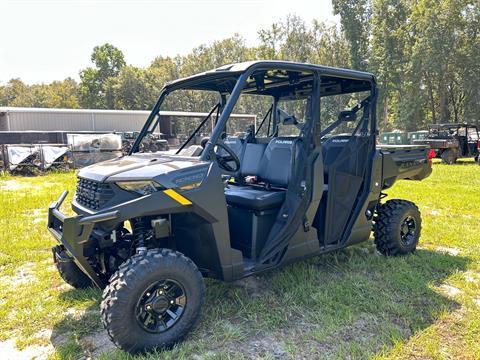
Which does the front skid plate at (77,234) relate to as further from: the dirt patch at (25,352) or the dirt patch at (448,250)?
the dirt patch at (448,250)

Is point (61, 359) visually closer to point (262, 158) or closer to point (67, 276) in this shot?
point (67, 276)

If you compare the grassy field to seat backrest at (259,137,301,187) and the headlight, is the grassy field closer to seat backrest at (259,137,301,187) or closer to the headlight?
seat backrest at (259,137,301,187)

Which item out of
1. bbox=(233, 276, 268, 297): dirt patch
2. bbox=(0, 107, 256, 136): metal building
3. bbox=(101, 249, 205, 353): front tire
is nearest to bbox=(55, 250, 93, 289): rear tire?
bbox=(101, 249, 205, 353): front tire

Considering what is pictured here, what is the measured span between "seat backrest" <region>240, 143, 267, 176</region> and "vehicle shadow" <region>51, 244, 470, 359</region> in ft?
3.55

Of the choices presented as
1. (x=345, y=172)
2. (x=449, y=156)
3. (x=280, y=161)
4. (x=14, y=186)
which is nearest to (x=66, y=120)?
(x=14, y=186)

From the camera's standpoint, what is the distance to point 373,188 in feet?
14.2

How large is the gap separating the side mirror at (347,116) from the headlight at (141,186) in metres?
2.14

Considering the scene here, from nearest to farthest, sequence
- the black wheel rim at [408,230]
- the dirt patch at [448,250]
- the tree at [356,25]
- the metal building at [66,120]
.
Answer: the black wheel rim at [408,230], the dirt patch at [448,250], the metal building at [66,120], the tree at [356,25]

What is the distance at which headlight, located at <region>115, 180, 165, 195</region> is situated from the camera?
9.27 feet

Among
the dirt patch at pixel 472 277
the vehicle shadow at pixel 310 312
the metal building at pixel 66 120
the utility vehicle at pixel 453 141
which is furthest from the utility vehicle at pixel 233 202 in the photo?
the metal building at pixel 66 120

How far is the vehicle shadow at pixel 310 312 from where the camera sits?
2926 mm

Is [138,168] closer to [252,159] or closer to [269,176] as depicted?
[269,176]

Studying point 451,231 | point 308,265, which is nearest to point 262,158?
point 308,265

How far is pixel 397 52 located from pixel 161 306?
31372 mm
